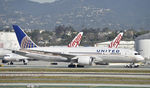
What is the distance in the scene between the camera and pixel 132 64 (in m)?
68.4

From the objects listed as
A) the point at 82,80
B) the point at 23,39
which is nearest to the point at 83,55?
the point at 23,39

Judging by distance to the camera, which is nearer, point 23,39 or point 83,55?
point 83,55

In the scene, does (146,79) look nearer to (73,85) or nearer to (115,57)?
(73,85)

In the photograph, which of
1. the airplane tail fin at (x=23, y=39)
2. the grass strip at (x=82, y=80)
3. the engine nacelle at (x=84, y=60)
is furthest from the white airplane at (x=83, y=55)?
the grass strip at (x=82, y=80)

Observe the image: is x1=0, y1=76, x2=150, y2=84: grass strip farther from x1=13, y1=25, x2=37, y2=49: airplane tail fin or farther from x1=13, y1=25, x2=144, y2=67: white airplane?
x1=13, y1=25, x2=37, y2=49: airplane tail fin

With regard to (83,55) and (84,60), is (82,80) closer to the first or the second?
(84,60)

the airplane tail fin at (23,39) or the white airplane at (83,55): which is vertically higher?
the airplane tail fin at (23,39)

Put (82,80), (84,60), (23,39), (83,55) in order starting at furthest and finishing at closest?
1. (23,39)
2. (83,55)
3. (84,60)
4. (82,80)

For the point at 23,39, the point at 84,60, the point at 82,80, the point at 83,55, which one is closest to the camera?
the point at 82,80

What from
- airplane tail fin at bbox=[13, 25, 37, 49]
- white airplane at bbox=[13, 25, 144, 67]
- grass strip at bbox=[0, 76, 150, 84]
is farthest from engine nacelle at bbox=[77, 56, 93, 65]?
grass strip at bbox=[0, 76, 150, 84]

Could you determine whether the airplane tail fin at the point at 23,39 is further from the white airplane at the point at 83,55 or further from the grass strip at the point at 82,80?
the grass strip at the point at 82,80

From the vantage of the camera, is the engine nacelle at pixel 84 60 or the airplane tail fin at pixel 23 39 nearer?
the engine nacelle at pixel 84 60

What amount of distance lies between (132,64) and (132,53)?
2.31 metres

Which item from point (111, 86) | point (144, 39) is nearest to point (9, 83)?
point (111, 86)
